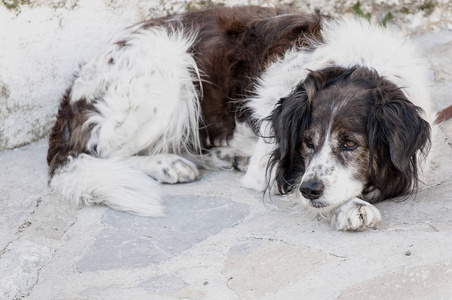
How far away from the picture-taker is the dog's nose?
337cm

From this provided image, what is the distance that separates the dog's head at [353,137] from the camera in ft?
11.3

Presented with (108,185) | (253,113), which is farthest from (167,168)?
(253,113)

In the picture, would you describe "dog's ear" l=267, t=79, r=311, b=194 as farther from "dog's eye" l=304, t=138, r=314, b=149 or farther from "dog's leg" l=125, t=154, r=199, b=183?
"dog's leg" l=125, t=154, r=199, b=183

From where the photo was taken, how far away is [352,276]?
2.80 metres

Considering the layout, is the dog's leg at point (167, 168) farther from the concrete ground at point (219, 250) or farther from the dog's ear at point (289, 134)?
the dog's ear at point (289, 134)

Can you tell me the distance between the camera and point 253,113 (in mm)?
4336

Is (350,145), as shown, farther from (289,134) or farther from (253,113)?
(253,113)

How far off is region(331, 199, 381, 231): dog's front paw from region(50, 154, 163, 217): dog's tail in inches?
39.5

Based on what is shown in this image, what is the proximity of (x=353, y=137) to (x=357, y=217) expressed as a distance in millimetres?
417

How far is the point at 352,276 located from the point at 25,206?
2.09 metres

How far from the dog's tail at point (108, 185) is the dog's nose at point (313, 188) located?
862 millimetres

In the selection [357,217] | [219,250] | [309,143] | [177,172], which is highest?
[309,143]

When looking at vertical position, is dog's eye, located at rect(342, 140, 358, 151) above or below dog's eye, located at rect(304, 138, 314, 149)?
above

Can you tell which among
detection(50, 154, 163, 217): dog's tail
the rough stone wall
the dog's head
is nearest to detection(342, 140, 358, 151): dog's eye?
the dog's head
